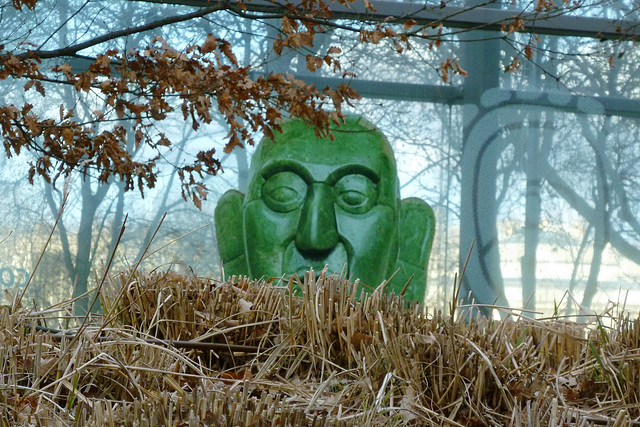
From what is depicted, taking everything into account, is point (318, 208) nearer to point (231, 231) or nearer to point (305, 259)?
point (305, 259)

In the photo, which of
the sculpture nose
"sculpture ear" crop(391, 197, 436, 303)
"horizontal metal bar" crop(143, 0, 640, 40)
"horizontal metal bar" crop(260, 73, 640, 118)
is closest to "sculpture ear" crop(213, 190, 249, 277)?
the sculpture nose

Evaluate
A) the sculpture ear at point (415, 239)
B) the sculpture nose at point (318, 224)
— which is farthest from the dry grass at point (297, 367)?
the sculpture ear at point (415, 239)

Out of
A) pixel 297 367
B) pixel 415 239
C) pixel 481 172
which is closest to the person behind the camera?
pixel 297 367

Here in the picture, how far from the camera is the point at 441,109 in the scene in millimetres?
4859

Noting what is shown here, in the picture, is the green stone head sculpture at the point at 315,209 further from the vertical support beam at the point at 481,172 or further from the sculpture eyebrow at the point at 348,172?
the vertical support beam at the point at 481,172

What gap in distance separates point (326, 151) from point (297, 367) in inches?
131

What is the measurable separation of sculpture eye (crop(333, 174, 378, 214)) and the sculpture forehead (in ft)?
0.34

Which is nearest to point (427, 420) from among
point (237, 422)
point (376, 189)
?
point (237, 422)

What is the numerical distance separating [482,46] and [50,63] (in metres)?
3.18

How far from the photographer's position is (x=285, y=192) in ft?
14.7

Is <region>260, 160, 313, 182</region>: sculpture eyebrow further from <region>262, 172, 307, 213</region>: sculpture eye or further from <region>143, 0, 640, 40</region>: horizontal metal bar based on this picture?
<region>143, 0, 640, 40</region>: horizontal metal bar

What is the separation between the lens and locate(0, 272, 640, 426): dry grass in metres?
0.96

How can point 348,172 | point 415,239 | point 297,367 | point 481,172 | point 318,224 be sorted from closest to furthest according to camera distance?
point 297,367 → point 318,224 → point 348,172 → point 415,239 → point 481,172

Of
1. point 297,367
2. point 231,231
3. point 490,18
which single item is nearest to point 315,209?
point 231,231
